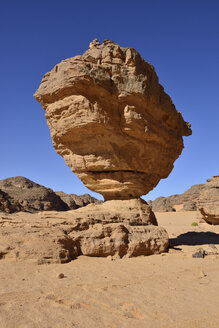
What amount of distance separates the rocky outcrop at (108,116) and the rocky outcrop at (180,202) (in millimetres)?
28154

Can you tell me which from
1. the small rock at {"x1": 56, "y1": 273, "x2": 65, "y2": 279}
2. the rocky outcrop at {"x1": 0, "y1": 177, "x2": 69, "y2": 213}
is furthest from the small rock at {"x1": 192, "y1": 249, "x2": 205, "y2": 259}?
the rocky outcrop at {"x1": 0, "y1": 177, "x2": 69, "y2": 213}

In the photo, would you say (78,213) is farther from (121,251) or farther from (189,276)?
(189,276)

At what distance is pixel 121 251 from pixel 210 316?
4.01m

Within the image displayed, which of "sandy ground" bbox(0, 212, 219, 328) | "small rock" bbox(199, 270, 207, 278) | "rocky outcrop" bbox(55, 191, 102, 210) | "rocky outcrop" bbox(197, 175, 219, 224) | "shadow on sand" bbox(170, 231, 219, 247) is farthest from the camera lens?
"rocky outcrop" bbox(55, 191, 102, 210)

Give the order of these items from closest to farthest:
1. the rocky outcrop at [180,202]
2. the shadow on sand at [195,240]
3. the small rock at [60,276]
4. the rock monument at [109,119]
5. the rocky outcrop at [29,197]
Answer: the small rock at [60,276] < the rock monument at [109,119] < the shadow on sand at [195,240] < the rocky outcrop at [29,197] < the rocky outcrop at [180,202]

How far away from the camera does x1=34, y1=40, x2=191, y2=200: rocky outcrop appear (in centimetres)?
892

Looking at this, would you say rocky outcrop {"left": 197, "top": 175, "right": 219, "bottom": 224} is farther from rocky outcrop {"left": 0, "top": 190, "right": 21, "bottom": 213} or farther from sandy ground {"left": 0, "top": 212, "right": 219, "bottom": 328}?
rocky outcrop {"left": 0, "top": 190, "right": 21, "bottom": 213}

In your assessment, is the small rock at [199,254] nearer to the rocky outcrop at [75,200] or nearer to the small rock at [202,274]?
the small rock at [202,274]

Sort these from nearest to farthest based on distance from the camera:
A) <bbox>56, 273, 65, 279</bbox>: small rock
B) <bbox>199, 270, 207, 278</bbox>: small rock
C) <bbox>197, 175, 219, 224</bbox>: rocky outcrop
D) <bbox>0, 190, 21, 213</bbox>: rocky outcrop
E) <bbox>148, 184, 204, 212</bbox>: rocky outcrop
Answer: <bbox>56, 273, 65, 279</bbox>: small rock, <bbox>199, 270, 207, 278</bbox>: small rock, <bbox>197, 175, 219, 224</bbox>: rocky outcrop, <bbox>0, 190, 21, 213</bbox>: rocky outcrop, <bbox>148, 184, 204, 212</bbox>: rocky outcrop

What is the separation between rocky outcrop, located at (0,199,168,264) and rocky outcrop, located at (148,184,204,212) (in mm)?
28917

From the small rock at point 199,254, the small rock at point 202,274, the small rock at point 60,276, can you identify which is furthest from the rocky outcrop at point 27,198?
the small rock at point 202,274

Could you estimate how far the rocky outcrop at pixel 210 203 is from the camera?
1684cm

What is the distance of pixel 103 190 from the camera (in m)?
10.3

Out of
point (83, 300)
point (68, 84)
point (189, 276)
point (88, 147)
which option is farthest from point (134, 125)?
point (83, 300)
